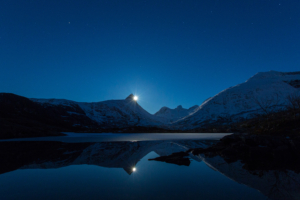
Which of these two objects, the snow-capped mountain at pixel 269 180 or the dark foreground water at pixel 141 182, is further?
the snow-capped mountain at pixel 269 180

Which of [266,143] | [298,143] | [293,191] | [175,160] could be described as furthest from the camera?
[266,143]

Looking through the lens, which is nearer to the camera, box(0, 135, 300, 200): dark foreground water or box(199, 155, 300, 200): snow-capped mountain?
box(0, 135, 300, 200): dark foreground water

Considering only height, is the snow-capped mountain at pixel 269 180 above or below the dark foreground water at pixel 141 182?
below

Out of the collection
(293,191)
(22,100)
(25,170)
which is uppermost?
(22,100)

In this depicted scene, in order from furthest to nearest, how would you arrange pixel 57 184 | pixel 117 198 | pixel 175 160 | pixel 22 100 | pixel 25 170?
pixel 22 100 < pixel 175 160 < pixel 25 170 < pixel 57 184 < pixel 117 198

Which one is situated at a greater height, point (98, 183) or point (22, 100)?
point (22, 100)

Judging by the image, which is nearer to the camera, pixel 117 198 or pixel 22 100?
pixel 117 198

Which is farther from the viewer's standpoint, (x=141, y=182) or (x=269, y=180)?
(x=269, y=180)

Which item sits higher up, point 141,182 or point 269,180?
point 141,182

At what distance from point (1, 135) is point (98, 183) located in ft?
125

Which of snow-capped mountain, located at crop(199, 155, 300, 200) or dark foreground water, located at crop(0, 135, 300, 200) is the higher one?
dark foreground water, located at crop(0, 135, 300, 200)

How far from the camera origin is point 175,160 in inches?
512

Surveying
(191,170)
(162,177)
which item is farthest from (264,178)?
(162,177)

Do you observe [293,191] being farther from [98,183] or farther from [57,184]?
[57,184]
